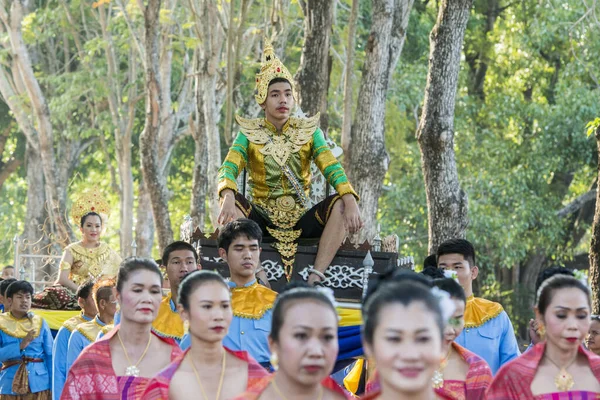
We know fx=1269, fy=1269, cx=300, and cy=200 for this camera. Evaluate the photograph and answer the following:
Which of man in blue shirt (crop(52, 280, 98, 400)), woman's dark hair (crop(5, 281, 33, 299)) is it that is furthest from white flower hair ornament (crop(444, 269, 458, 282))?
woman's dark hair (crop(5, 281, 33, 299))

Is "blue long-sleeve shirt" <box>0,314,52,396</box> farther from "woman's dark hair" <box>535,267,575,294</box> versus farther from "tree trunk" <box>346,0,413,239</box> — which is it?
"woman's dark hair" <box>535,267,575,294</box>

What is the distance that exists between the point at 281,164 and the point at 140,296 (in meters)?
3.87

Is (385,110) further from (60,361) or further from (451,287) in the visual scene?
(451,287)

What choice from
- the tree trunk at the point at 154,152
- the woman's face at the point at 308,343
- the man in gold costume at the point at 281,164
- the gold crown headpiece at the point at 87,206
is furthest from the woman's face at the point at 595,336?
the tree trunk at the point at 154,152

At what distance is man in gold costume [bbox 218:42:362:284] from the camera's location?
438 inches

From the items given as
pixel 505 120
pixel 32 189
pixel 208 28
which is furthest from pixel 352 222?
pixel 32 189

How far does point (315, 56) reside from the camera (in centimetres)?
1727

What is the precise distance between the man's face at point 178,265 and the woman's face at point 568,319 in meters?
3.58

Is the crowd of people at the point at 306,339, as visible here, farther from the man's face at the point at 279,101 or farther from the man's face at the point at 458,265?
the man's face at the point at 279,101

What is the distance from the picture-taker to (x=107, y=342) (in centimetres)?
777

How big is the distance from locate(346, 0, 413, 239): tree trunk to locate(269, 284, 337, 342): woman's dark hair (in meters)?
11.0

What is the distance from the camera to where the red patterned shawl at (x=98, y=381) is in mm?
7539

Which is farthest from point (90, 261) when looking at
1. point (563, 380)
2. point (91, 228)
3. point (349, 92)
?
point (563, 380)

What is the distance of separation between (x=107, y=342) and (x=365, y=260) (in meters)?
3.55
